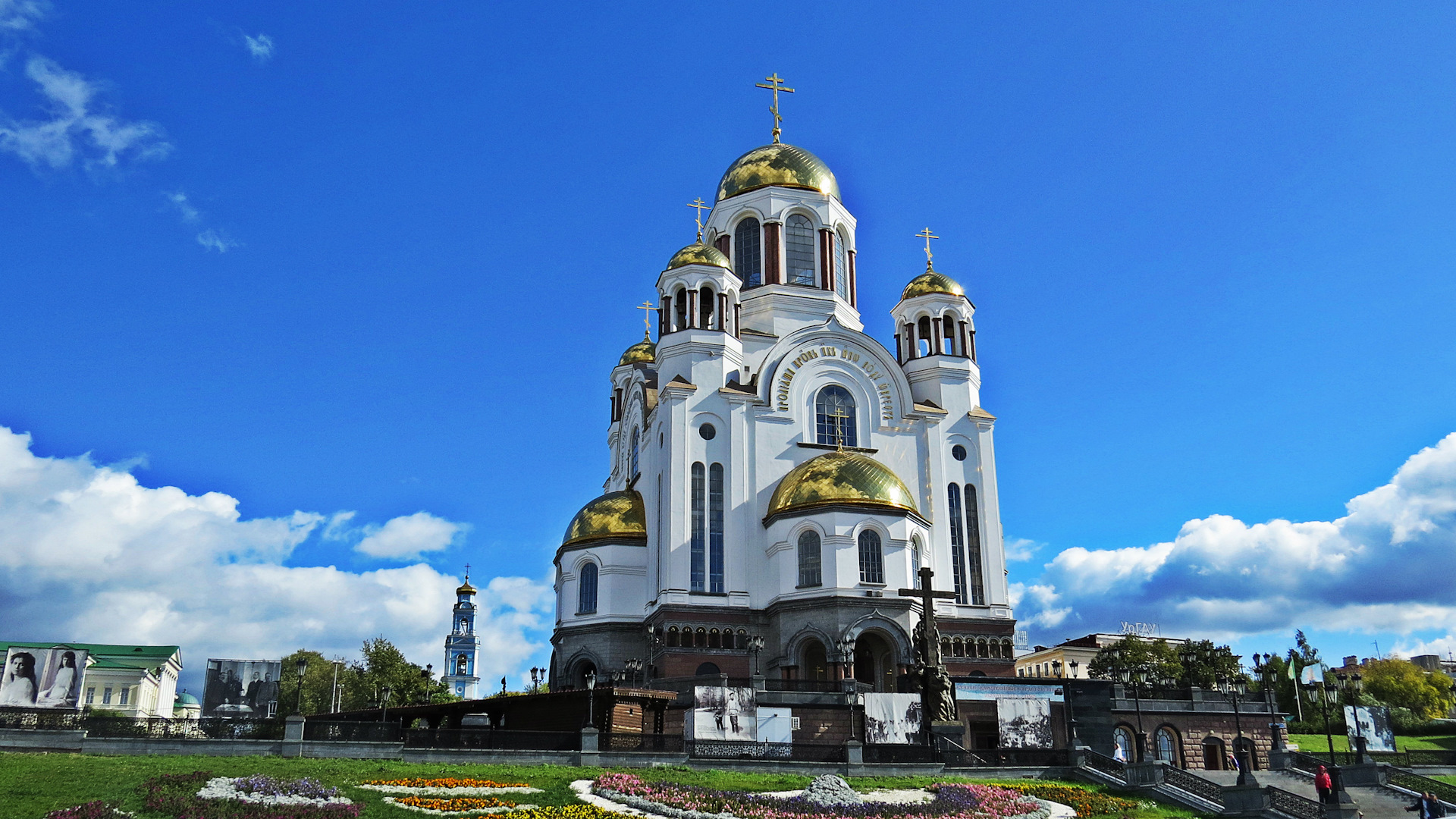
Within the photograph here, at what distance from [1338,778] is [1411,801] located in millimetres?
5440

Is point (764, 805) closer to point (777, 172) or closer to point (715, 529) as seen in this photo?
point (715, 529)

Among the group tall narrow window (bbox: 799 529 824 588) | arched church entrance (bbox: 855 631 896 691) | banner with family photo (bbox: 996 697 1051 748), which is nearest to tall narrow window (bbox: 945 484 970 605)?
arched church entrance (bbox: 855 631 896 691)

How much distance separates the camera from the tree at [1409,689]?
63219mm

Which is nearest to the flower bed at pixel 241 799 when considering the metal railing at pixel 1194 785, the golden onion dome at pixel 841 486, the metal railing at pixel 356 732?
the metal railing at pixel 356 732

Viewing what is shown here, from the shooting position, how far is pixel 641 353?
4928 centimetres

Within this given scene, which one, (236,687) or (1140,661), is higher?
(1140,661)

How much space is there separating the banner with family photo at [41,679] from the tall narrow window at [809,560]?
19.1 meters

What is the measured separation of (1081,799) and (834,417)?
18.8 meters

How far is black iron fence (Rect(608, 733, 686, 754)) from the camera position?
2253 centimetres

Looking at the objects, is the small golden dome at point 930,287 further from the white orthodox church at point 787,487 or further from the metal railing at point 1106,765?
the metal railing at point 1106,765

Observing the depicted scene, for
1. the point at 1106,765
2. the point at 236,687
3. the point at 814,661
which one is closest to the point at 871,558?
the point at 814,661

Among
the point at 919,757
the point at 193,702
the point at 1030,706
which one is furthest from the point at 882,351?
the point at 193,702

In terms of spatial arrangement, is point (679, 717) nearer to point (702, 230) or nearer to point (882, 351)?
point (882, 351)

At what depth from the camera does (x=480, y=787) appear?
1842 cm
